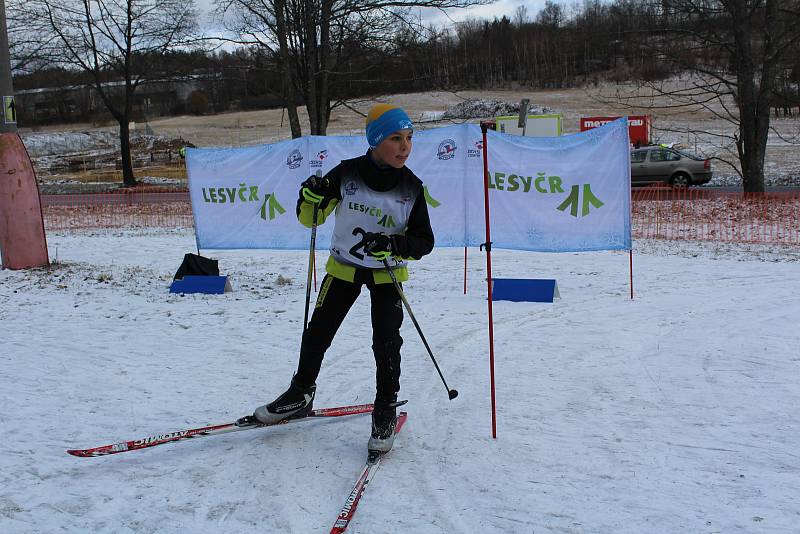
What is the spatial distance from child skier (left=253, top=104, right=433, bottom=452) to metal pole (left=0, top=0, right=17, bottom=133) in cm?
769

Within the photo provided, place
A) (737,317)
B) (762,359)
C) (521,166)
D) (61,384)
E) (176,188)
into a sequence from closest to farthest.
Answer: (61,384), (762,359), (737,317), (521,166), (176,188)

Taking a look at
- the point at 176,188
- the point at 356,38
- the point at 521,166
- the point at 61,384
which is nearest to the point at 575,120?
the point at 176,188

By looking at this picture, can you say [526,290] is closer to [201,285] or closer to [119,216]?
[201,285]

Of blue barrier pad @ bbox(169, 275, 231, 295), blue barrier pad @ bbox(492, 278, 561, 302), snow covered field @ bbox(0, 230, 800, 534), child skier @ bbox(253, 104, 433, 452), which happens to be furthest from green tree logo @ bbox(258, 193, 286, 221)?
child skier @ bbox(253, 104, 433, 452)

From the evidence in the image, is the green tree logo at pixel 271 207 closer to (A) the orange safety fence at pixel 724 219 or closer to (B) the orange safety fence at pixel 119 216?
(A) the orange safety fence at pixel 724 219

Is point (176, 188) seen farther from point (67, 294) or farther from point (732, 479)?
point (732, 479)

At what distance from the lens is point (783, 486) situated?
11.8 feet

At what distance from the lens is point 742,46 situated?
18.7m

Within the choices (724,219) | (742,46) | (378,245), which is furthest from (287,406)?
(742,46)

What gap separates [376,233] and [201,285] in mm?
5623

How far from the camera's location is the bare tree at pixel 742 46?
18688 millimetres

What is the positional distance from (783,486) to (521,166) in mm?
5609

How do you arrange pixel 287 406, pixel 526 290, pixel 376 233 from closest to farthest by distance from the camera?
1. pixel 376 233
2. pixel 287 406
3. pixel 526 290

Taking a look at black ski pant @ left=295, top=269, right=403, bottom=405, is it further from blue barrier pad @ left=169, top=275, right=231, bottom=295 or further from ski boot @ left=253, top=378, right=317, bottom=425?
blue barrier pad @ left=169, top=275, right=231, bottom=295
